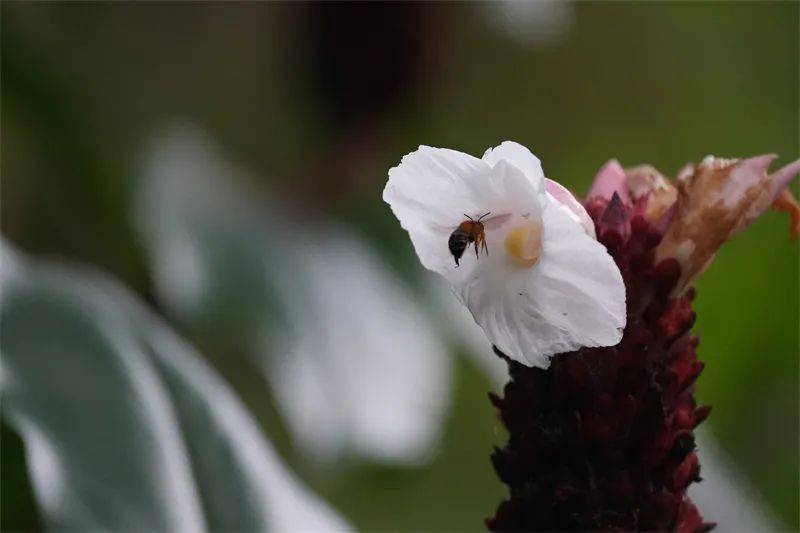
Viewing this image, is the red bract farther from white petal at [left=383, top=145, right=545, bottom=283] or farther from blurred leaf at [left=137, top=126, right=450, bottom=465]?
blurred leaf at [left=137, top=126, right=450, bottom=465]

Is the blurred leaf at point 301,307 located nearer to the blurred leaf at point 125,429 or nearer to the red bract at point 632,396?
the blurred leaf at point 125,429

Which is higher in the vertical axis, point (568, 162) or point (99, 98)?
point (568, 162)

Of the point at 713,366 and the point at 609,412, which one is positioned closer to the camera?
the point at 609,412

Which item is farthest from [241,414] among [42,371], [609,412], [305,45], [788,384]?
[305,45]

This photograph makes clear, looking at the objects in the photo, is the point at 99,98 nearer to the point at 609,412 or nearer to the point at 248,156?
the point at 248,156

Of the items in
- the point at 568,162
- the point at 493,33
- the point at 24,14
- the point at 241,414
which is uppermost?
the point at 493,33

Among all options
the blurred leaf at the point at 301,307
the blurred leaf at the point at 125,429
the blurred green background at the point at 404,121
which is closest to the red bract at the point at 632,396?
the blurred leaf at the point at 125,429

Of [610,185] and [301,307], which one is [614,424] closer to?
[610,185]
